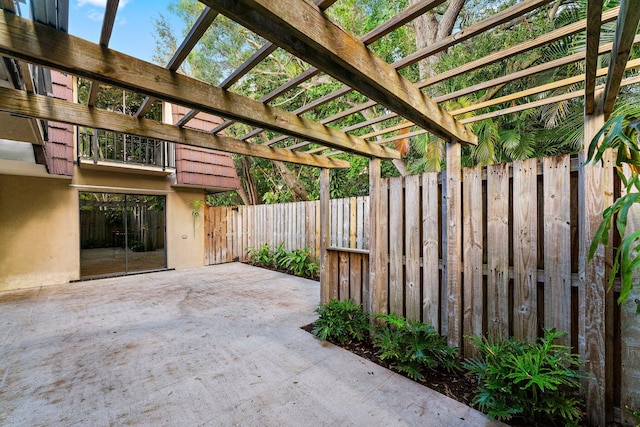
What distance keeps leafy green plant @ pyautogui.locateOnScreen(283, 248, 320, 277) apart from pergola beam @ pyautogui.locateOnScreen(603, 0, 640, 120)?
5556mm

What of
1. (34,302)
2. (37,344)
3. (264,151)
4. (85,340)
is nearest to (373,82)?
(264,151)

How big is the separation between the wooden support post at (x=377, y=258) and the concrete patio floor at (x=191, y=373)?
65 cm

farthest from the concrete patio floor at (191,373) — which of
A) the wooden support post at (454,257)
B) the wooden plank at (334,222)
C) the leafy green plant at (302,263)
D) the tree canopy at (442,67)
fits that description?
the tree canopy at (442,67)

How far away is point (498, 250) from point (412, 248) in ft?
2.53

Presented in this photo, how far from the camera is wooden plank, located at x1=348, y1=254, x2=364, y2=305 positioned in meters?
3.46

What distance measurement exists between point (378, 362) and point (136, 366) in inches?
91.0

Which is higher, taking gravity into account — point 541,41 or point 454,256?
point 541,41

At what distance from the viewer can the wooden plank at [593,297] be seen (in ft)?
6.02

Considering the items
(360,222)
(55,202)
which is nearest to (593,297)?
(360,222)

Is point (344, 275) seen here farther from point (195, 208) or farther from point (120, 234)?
point (120, 234)

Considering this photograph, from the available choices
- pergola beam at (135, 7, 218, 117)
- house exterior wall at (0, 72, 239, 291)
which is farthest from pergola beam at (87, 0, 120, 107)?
house exterior wall at (0, 72, 239, 291)

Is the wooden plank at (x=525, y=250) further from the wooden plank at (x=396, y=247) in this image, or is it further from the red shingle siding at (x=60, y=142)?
the red shingle siding at (x=60, y=142)

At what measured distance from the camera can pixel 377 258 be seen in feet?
10.2

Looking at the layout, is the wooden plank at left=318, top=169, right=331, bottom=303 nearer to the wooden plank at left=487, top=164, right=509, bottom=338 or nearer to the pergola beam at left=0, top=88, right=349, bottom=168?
the pergola beam at left=0, top=88, right=349, bottom=168
